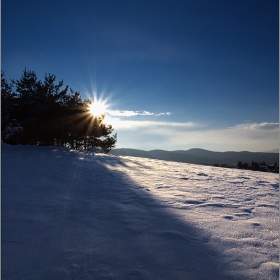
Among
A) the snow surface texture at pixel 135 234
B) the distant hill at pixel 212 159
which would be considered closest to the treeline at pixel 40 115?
the snow surface texture at pixel 135 234

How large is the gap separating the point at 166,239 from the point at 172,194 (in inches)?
74.3

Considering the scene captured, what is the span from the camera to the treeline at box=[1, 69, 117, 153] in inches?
545

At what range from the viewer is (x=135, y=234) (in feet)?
7.48

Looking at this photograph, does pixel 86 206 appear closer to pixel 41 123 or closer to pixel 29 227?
pixel 29 227

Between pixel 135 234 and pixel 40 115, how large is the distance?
1439cm

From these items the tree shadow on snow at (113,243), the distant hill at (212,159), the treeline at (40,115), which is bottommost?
the distant hill at (212,159)

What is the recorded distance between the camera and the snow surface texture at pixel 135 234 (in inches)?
66.6

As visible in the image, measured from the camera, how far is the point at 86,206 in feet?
10.3

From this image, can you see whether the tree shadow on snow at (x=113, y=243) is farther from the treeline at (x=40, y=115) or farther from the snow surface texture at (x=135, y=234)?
the treeline at (x=40, y=115)

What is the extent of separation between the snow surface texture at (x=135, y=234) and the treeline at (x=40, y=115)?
37.0 ft

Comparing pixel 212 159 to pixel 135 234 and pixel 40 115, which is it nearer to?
pixel 40 115

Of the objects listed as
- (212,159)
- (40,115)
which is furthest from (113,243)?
(212,159)

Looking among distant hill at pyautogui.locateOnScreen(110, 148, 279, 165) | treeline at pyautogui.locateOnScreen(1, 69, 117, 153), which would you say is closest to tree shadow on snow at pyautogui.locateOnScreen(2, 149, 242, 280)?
treeline at pyautogui.locateOnScreen(1, 69, 117, 153)

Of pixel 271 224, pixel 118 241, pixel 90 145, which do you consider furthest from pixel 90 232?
pixel 90 145
